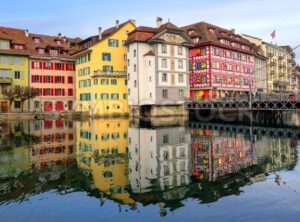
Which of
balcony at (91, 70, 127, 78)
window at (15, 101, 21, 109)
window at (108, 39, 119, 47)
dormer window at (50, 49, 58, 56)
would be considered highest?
window at (108, 39, 119, 47)

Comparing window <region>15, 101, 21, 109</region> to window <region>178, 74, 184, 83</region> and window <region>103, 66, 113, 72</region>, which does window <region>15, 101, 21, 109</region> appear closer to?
window <region>103, 66, 113, 72</region>

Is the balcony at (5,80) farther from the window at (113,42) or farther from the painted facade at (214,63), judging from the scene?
the painted facade at (214,63)

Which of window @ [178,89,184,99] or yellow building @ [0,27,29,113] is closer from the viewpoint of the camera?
window @ [178,89,184,99]

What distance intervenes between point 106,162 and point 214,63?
178ft

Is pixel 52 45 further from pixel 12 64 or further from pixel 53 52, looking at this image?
pixel 12 64

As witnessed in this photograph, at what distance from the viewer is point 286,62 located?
11494 cm

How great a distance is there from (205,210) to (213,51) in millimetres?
61496

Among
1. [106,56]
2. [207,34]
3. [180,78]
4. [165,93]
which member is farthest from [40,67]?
[207,34]

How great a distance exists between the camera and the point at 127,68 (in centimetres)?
6353

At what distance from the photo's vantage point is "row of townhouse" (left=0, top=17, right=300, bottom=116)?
196 feet

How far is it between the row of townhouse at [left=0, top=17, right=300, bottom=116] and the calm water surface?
112 ft

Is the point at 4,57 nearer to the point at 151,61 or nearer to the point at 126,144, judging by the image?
the point at 151,61

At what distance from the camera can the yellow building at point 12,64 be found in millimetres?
64000

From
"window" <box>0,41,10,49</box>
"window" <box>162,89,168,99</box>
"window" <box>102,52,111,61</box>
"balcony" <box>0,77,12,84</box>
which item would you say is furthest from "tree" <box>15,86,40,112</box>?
"window" <box>162,89,168,99</box>
